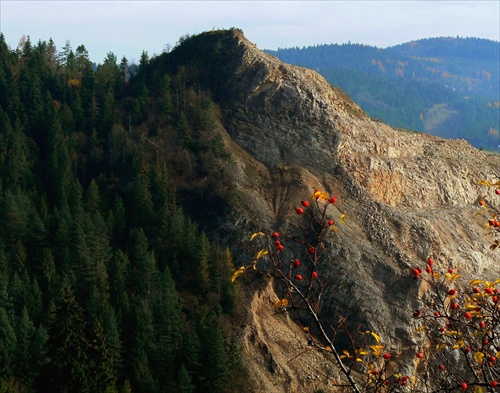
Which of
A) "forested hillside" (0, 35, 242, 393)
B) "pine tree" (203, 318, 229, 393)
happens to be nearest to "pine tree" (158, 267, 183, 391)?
"forested hillside" (0, 35, 242, 393)

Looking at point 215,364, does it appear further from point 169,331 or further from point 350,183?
point 350,183

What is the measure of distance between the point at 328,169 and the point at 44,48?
228 feet

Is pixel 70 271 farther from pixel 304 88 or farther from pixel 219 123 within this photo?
pixel 304 88

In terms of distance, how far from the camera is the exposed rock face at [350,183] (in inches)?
2564

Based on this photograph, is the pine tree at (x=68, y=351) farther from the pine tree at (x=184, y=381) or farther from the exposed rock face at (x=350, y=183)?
the exposed rock face at (x=350, y=183)

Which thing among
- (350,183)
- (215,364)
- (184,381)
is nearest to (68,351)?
(184,381)

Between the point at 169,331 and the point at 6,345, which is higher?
the point at 6,345

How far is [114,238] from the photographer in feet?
231

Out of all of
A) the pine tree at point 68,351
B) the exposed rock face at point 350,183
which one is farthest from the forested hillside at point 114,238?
the exposed rock face at point 350,183

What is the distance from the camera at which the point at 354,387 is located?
1287 centimetres

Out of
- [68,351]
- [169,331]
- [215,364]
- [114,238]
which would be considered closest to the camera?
[68,351]

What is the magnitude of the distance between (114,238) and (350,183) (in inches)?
1110

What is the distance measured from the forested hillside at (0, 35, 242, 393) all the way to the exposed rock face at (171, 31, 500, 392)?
4.49m

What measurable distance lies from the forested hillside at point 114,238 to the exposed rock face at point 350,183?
4.49m
